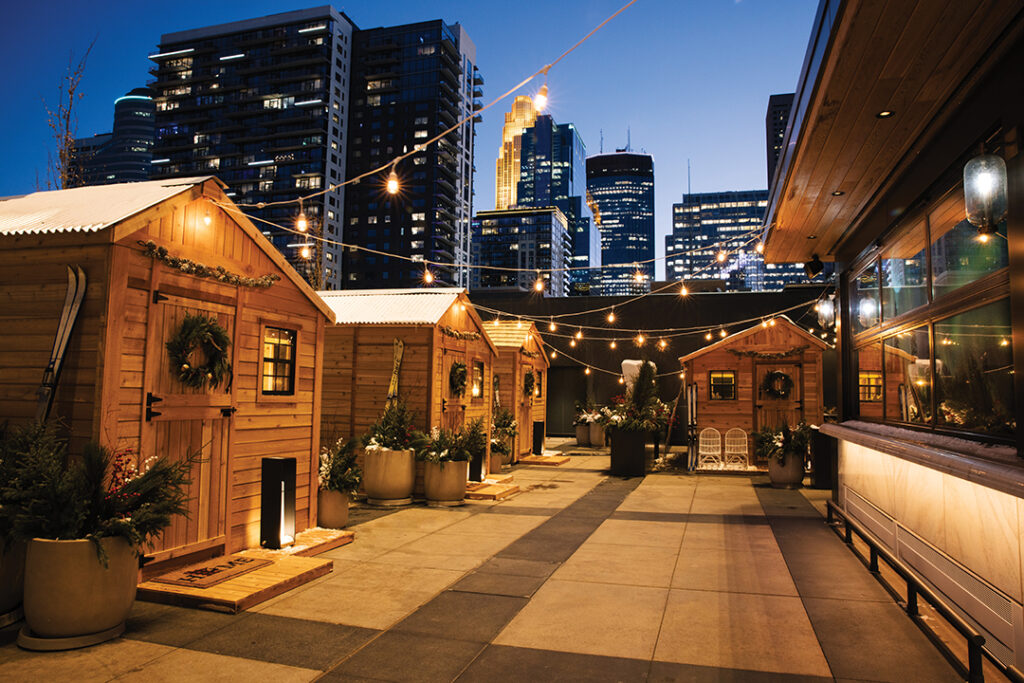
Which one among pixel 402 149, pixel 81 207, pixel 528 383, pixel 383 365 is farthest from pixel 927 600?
pixel 402 149

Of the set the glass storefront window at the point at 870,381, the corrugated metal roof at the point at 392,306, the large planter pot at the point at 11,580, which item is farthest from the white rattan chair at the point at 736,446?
the large planter pot at the point at 11,580

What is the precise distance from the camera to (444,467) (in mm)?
10633

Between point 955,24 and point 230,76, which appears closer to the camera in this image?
point 955,24

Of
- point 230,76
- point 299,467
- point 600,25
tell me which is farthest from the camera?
point 230,76

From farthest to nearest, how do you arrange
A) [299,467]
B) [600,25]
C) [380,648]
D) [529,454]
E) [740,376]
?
[529,454] → [740,376] → [299,467] → [600,25] → [380,648]

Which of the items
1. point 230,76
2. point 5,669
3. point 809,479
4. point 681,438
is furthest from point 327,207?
point 5,669

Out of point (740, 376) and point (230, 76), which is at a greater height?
point (230, 76)

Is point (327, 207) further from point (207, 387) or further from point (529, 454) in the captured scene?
point (207, 387)

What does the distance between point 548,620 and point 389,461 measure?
568 centimetres

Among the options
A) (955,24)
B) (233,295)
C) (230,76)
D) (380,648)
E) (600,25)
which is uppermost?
(230,76)

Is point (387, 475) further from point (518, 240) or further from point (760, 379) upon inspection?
point (518, 240)

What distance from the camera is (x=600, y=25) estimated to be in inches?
247

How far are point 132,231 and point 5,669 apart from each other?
3.33 meters

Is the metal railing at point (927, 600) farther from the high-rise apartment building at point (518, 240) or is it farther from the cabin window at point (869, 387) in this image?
the high-rise apartment building at point (518, 240)
